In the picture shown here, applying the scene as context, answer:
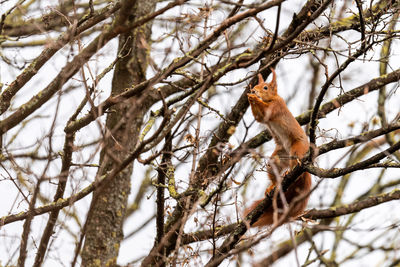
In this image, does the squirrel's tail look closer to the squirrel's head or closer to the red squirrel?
the red squirrel

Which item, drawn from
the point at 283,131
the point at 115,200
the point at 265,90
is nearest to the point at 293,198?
the point at 283,131

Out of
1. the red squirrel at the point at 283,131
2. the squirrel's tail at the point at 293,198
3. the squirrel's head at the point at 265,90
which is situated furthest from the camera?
the squirrel's head at the point at 265,90

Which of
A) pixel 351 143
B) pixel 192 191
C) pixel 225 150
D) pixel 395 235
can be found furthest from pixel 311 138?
pixel 395 235

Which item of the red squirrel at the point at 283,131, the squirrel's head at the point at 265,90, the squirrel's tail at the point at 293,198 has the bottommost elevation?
the squirrel's tail at the point at 293,198

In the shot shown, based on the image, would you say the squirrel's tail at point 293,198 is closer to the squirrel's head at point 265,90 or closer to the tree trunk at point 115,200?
the squirrel's head at point 265,90

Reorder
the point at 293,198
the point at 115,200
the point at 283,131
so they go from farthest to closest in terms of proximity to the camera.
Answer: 1. the point at 115,200
2. the point at 283,131
3. the point at 293,198

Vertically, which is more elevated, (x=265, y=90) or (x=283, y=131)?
(x=265, y=90)

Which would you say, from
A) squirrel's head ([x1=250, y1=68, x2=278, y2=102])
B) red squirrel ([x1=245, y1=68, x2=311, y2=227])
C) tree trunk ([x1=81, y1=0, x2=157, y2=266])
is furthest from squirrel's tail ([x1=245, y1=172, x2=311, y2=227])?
tree trunk ([x1=81, y1=0, x2=157, y2=266])

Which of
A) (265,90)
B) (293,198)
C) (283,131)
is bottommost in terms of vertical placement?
(293,198)

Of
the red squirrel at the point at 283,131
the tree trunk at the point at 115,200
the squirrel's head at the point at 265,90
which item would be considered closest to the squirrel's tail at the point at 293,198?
the red squirrel at the point at 283,131

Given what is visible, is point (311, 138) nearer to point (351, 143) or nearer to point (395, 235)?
point (351, 143)

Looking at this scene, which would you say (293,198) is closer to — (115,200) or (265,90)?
(265,90)

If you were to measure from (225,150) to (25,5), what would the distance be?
11.6ft

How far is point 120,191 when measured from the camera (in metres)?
4.52
